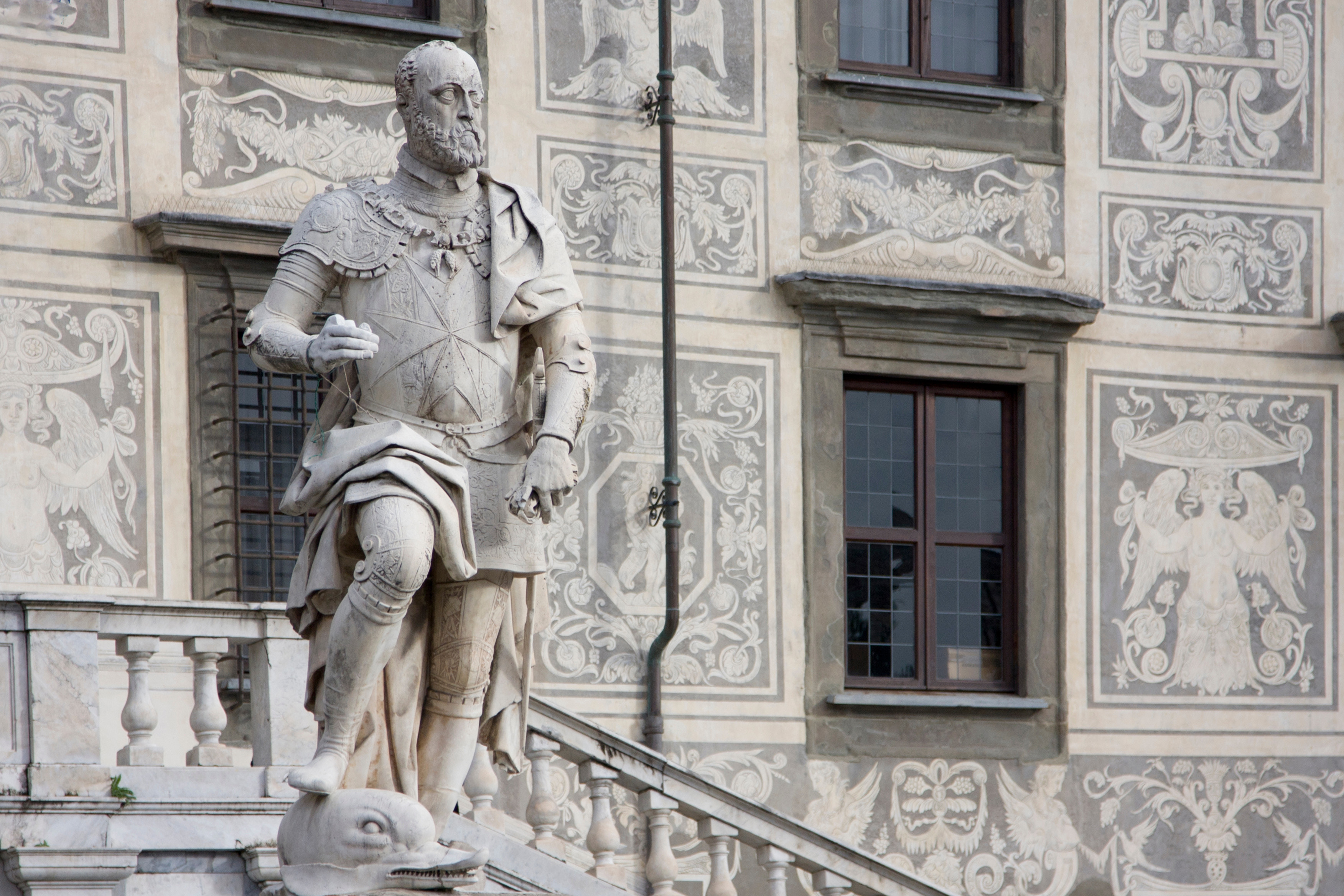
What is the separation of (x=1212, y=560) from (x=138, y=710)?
6477 millimetres

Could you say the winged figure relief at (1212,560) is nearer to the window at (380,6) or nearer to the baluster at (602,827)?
the baluster at (602,827)

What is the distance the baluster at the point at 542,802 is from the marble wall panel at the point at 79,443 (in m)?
2.18

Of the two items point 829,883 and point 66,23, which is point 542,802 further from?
point 66,23

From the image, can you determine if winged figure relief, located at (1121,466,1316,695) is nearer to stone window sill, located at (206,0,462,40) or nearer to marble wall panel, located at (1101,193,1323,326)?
marble wall panel, located at (1101,193,1323,326)

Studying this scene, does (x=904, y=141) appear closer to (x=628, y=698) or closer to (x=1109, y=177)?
(x=1109, y=177)

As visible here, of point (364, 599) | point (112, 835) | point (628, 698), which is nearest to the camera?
point (364, 599)

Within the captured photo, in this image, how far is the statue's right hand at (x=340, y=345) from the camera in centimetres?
571

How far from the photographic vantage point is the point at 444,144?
19.9 feet

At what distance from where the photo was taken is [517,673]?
20.2 ft

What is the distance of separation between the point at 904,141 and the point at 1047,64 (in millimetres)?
955

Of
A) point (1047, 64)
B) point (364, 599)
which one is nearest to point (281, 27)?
point (1047, 64)

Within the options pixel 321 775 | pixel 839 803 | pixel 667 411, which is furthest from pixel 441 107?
pixel 839 803

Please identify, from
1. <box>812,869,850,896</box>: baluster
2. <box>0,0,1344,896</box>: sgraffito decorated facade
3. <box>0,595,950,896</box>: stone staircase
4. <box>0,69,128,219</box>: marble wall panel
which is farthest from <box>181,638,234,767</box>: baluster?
<box>0,69,128,219</box>: marble wall panel

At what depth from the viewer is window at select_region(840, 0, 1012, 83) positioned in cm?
1299
